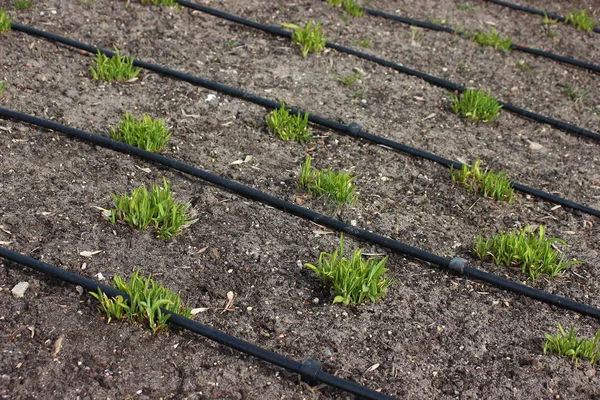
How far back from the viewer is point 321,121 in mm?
4426

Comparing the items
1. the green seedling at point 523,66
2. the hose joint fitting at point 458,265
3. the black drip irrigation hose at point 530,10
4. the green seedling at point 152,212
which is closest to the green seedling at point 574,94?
the green seedling at point 523,66

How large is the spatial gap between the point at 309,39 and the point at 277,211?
188cm


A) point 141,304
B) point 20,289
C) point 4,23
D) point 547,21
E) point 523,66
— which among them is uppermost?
point 547,21

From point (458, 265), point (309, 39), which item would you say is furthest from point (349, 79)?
point (458, 265)

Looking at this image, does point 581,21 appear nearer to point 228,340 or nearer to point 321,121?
point 321,121

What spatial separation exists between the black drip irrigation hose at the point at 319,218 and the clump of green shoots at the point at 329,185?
0.52 feet

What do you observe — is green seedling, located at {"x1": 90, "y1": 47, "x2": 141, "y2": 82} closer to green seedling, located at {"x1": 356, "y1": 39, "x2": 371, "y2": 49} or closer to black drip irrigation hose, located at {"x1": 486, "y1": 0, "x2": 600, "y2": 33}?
green seedling, located at {"x1": 356, "y1": 39, "x2": 371, "y2": 49}

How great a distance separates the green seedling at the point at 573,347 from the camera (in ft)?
9.66

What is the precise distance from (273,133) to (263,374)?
183 cm

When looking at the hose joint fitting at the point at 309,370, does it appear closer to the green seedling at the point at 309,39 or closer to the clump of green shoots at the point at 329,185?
the clump of green shoots at the point at 329,185

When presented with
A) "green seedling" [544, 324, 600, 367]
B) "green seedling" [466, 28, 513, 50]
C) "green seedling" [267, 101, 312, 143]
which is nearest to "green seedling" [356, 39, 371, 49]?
"green seedling" [466, 28, 513, 50]

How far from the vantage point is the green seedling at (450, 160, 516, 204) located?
3.95 metres

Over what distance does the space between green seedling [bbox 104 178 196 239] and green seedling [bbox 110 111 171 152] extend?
22.7 inches

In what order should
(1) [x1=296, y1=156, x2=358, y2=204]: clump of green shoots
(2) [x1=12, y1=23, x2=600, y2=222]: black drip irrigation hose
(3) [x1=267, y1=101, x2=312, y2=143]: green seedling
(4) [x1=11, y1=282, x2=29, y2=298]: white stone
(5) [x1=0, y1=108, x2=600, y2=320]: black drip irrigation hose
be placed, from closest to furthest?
(4) [x1=11, y1=282, x2=29, y2=298]: white stone, (5) [x1=0, y1=108, x2=600, y2=320]: black drip irrigation hose, (1) [x1=296, y1=156, x2=358, y2=204]: clump of green shoots, (2) [x1=12, y1=23, x2=600, y2=222]: black drip irrigation hose, (3) [x1=267, y1=101, x2=312, y2=143]: green seedling
